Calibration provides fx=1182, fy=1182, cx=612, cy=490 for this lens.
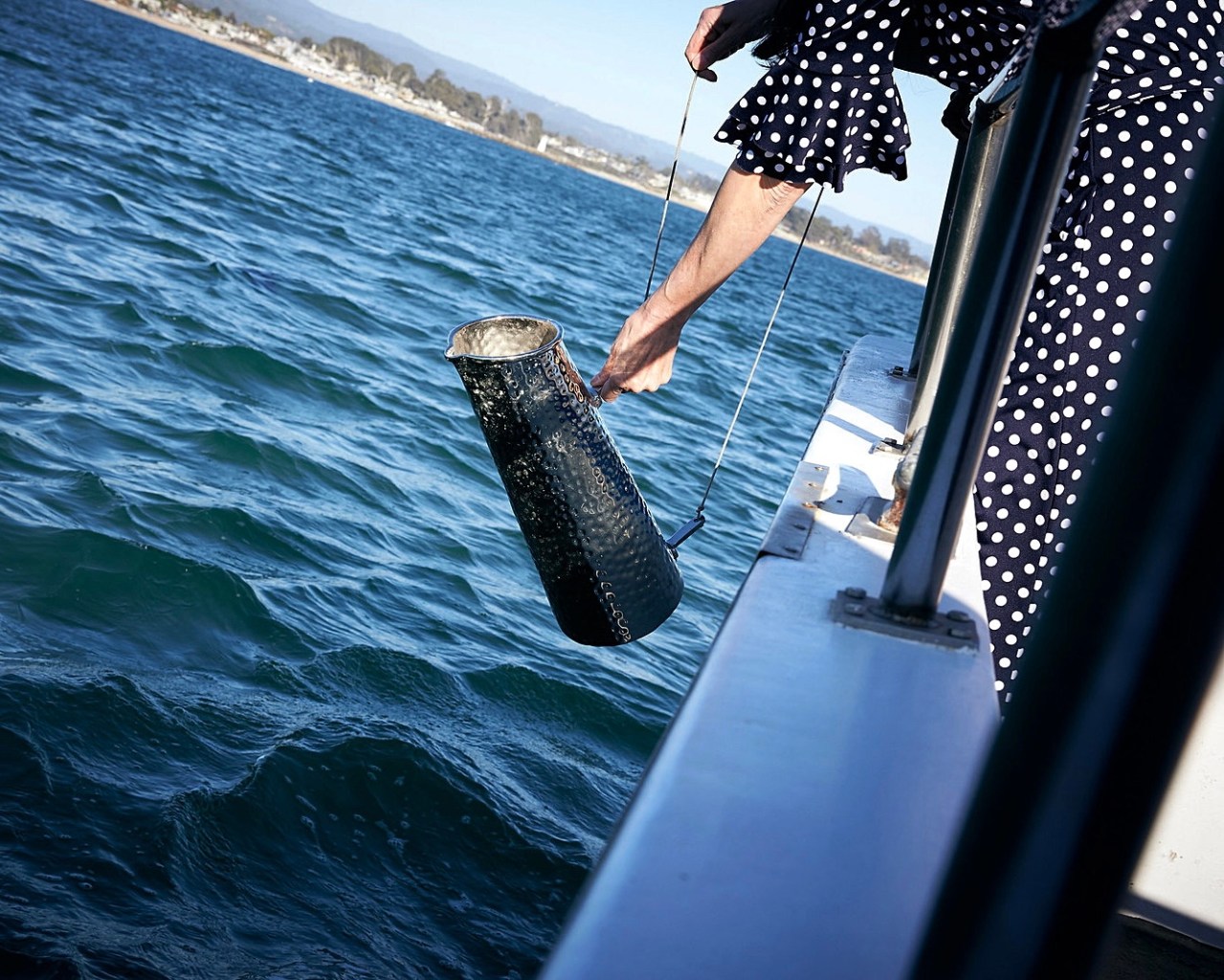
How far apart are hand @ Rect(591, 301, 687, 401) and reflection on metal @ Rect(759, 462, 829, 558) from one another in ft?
0.97

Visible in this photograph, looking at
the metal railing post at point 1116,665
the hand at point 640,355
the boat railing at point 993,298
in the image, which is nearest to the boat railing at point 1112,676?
the metal railing post at point 1116,665

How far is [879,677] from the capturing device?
0.99m

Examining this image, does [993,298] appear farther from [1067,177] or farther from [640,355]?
[640,355]

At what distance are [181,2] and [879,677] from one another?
5611 inches

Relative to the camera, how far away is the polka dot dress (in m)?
1.62

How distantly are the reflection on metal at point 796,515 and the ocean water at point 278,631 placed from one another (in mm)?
1437

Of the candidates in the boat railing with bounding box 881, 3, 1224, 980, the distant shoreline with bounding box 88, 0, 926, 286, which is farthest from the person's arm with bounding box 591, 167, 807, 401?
the distant shoreline with bounding box 88, 0, 926, 286

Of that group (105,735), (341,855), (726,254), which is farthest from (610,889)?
(105,735)

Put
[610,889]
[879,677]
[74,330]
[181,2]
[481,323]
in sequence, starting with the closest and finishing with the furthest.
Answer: [610,889] < [879,677] < [481,323] < [74,330] < [181,2]

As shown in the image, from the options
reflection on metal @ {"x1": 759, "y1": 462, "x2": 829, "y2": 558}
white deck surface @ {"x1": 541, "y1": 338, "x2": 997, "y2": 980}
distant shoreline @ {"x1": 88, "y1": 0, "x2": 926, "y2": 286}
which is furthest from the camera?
distant shoreline @ {"x1": 88, "y1": 0, "x2": 926, "y2": 286}

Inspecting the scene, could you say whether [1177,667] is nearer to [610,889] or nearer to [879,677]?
[610,889]

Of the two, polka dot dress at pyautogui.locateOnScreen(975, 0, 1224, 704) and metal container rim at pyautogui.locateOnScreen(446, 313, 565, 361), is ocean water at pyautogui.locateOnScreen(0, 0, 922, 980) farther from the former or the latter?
polka dot dress at pyautogui.locateOnScreen(975, 0, 1224, 704)

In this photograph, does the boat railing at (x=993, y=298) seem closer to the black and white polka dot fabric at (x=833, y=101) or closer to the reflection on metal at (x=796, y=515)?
the reflection on metal at (x=796, y=515)

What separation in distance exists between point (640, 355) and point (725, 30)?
0.55 meters
